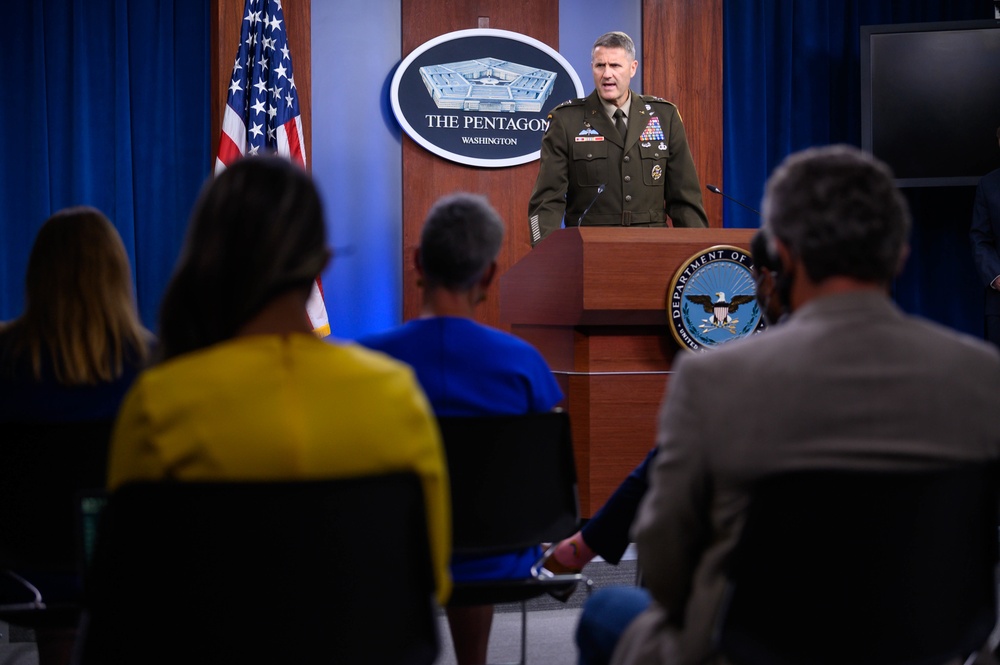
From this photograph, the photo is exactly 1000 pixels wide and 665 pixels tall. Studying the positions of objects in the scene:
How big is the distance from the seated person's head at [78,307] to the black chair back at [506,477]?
2.22 feet

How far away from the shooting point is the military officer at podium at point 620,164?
15.3ft

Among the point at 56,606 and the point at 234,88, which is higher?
the point at 234,88

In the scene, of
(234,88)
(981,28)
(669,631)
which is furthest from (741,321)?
(981,28)

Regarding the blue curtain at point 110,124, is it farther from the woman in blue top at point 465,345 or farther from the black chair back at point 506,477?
the black chair back at point 506,477

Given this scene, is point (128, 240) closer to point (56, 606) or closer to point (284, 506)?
point (56, 606)

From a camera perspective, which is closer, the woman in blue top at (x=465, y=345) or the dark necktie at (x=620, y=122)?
the woman in blue top at (x=465, y=345)

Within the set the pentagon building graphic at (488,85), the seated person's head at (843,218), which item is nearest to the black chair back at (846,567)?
the seated person's head at (843,218)

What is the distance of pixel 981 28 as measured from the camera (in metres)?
5.88

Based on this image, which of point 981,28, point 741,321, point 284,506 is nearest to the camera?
point 284,506

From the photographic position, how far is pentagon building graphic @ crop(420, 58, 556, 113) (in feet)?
19.4

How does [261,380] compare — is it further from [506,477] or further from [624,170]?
[624,170]

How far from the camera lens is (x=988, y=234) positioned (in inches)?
217

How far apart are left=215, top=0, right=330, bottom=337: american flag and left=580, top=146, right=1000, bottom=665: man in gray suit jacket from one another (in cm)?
425

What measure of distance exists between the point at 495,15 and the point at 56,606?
194 inches
